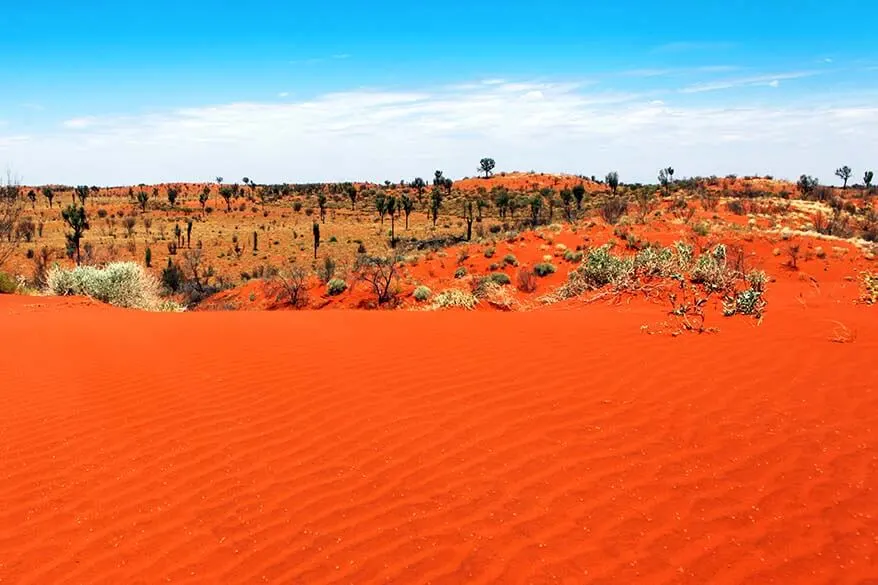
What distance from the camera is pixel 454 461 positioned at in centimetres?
523

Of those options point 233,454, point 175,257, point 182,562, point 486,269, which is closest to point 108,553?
point 182,562

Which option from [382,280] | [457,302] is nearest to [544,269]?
[382,280]

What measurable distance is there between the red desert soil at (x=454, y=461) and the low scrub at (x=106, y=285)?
9109mm

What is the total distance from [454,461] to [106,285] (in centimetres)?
1543

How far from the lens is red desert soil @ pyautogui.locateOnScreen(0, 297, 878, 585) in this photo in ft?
13.1

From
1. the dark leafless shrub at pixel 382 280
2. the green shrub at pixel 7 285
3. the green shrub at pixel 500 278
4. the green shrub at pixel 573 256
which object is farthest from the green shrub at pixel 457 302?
the green shrub at pixel 7 285

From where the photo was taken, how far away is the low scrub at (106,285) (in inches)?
676

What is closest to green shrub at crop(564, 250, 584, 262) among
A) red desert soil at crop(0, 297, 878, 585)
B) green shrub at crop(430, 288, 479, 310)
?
green shrub at crop(430, 288, 479, 310)

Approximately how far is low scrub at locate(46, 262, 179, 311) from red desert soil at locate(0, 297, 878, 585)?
9.11 m

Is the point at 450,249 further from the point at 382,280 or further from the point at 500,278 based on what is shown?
the point at 500,278

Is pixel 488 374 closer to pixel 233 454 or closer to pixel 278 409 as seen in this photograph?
pixel 278 409

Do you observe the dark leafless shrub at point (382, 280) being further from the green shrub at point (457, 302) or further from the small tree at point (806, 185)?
the small tree at point (806, 185)

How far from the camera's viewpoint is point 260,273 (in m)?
36.2

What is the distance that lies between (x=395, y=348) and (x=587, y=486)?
441cm
